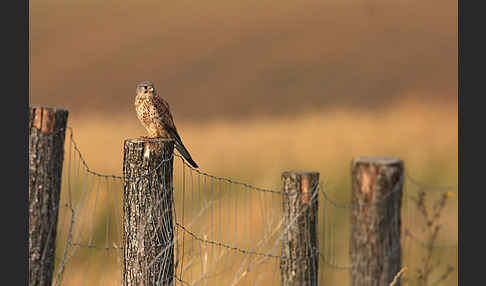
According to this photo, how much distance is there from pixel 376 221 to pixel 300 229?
1.21m

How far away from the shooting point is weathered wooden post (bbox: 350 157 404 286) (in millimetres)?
2828

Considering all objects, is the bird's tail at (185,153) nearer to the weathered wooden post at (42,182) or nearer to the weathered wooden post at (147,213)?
the weathered wooden post at (147,213)

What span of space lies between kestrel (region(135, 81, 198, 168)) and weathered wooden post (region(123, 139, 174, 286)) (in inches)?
39.9

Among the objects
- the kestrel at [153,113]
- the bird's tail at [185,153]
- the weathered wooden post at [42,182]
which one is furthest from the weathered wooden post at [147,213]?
the kestrel at [153,113]

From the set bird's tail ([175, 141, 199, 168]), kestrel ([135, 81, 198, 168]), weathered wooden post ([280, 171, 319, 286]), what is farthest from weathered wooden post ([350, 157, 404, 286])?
kestrel ([135, 81, 198, 168])

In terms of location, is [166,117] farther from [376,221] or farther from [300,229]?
[376,221]

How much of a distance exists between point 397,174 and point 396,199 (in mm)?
141

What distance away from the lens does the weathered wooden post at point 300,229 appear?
12.8 feet

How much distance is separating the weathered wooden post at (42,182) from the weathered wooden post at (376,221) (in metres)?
2.32

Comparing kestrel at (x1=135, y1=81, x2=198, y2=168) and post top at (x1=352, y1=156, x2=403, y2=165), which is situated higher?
kestrel at (x1=135, y1=81, x2=198, y2=168)

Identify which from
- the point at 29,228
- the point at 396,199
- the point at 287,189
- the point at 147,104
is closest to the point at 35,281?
the point at 29,228

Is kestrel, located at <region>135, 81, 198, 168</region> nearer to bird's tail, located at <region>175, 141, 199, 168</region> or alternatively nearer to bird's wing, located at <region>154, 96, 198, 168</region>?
bird's wing, located at <region>154, 96, 198, 168</region>

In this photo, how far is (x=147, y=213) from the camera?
→ 324 centimetres

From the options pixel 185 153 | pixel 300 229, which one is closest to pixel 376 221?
pixel 300 229
